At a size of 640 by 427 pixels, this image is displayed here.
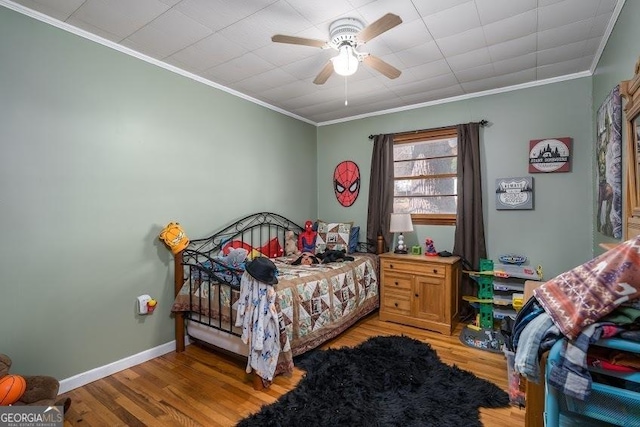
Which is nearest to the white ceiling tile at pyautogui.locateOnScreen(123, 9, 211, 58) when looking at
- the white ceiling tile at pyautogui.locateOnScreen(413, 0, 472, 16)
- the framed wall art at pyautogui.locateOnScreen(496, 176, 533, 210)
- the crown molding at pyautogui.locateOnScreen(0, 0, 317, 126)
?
the crown molding at pyautogui.locateOnScreen(0, 0, 317, 126)

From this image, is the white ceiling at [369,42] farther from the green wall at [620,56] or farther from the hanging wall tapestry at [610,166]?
the hanging wall tapestry at [610,166]

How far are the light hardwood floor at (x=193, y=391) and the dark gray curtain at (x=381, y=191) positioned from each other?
148cm

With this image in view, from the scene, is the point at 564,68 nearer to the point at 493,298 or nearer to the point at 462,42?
the point at 462,42

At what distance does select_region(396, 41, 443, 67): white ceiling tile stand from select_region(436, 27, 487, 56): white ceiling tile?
0.05 m

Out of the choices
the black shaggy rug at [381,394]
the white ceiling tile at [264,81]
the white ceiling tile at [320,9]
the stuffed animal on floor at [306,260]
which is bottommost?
the black shaggy rug at [381,394]

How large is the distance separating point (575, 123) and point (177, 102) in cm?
383

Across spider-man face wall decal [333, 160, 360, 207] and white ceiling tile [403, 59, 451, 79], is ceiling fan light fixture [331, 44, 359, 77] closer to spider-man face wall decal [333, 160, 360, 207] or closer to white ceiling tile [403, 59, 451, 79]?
white ceiling tile [403, 59, 451, 79]

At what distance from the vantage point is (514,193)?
Answer: 3129 millimetres

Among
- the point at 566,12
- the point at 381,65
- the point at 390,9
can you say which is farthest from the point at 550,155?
the point at 390,9

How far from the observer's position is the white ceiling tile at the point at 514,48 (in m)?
2.30

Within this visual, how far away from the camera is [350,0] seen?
1.85 m

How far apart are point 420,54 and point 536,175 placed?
176cm

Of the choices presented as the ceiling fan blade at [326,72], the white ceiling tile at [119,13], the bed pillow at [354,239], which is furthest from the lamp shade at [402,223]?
the white ceiling tile at [119,13]

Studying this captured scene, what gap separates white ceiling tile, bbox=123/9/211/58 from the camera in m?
2.06
